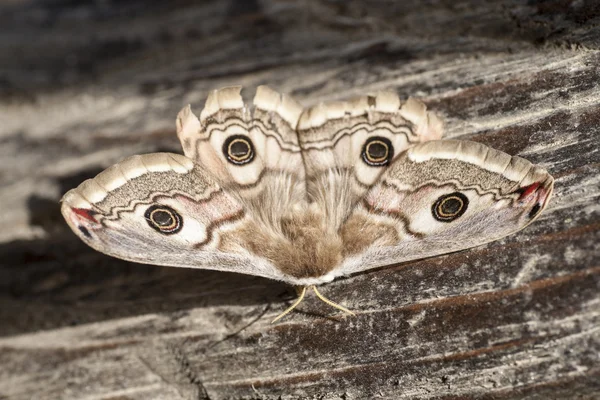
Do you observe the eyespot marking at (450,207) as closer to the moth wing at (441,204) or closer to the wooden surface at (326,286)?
the moth wing at (441,204)

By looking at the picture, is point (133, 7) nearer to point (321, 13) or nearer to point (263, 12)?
point (263, 12)

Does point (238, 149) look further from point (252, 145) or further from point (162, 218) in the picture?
point (162, 218)

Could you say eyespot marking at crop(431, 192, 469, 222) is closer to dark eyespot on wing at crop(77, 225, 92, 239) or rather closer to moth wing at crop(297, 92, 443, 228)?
moth wing at crop(297, 92, 443, 228)

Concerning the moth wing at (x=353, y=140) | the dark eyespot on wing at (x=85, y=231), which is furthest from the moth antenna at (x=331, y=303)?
the dark eyespot on wing at (x=85, y=231)

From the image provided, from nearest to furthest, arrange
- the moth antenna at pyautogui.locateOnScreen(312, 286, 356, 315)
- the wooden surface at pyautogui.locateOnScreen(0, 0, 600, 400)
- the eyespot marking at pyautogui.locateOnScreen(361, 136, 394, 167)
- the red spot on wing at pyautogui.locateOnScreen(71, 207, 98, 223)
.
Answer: the wooden surface at pyautogui.locateOnScreen(0, 0, 600, 400)
the moth antenna at pyautogui.locateOnScreen(312, 286, 356, 315)
the red spot on wing at pyautogui.locateOnScreen(71, 207, 98, 223)
the eyespot marking at pyautogui.locateOnScreen(361, 136, 394, 167)

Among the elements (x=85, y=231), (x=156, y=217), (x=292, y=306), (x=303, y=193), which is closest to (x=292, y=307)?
(x=292, y=306)

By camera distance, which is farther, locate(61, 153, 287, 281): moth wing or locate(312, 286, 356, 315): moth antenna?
locate(61, 153, 287, 281): moth wing

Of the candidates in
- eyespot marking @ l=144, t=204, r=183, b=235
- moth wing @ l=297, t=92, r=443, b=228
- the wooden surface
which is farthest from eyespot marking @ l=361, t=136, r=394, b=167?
eyespot marking @ l=144, t=204, r=183, b=235

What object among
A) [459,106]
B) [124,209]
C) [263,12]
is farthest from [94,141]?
[459,106]
